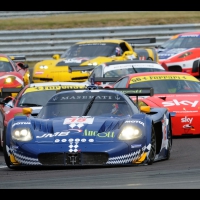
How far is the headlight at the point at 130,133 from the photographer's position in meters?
10.6

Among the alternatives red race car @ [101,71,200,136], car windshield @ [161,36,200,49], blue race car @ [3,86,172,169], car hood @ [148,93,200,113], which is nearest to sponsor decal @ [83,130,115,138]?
blue race car @ [3,86,172,169]

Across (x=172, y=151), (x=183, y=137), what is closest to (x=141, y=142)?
(x=172, y=151)

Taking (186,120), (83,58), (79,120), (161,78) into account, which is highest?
(79,120)

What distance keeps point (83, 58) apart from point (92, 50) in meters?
0.91

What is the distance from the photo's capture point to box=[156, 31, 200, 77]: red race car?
83.7ft

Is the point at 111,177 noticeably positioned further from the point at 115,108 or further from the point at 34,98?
the point at 34,98

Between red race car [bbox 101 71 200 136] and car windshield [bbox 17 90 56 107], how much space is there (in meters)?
1.58

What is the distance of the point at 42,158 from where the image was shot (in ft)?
34.2

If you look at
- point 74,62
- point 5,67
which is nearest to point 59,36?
point 74,62

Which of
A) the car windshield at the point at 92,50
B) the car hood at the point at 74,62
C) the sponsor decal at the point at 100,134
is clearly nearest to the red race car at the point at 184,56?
the car windshield at the point at 92,50

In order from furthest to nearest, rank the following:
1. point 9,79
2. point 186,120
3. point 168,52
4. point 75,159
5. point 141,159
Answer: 1. point 168,52
2. point 9,79
3. point 186,120
4. point 141,159
5. point 75,159

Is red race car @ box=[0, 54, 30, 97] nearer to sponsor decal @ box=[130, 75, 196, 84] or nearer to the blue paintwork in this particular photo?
sponsor decal @ box=[130, 75, 196, 84]

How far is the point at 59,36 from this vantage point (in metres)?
30.3
